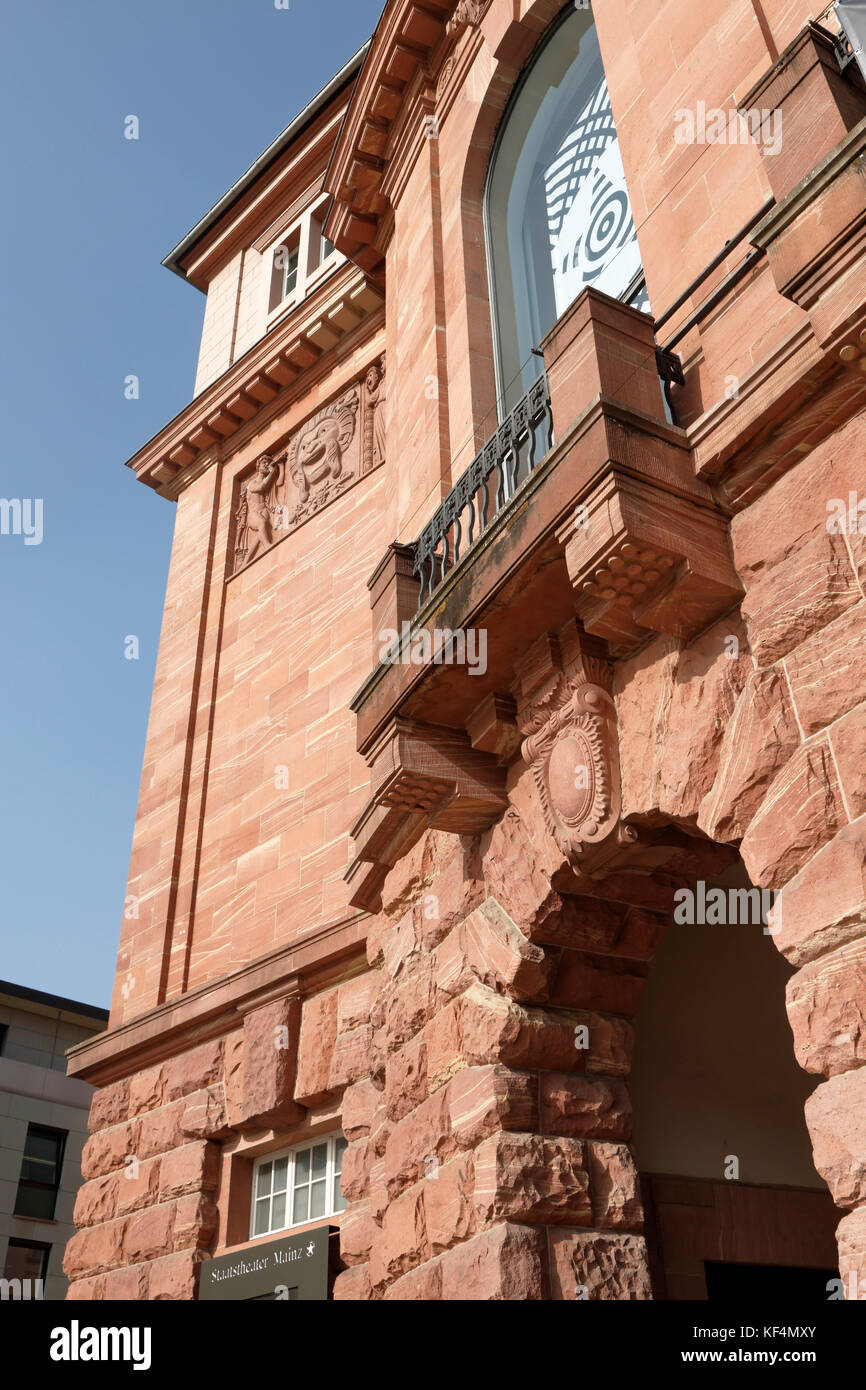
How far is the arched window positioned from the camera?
29.9 feet

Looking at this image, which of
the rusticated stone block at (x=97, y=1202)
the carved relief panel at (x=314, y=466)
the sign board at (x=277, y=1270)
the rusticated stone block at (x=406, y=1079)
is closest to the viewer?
the rusticated stone block at (x=406, y=1079)

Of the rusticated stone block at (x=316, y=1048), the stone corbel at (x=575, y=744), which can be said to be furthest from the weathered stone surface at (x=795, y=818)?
A: the rusticated stone block at (x=316, y=1048)

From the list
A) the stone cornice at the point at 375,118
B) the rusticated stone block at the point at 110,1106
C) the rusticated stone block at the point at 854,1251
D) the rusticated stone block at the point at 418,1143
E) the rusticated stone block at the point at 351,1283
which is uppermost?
the stone cornice at the point at 375,118

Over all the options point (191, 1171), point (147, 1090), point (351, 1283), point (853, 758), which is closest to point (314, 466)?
point (147, 1090)

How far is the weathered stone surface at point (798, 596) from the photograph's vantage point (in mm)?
4633

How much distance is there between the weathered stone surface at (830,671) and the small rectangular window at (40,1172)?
85.3 feet

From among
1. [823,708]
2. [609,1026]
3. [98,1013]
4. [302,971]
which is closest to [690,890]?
[609,1026]

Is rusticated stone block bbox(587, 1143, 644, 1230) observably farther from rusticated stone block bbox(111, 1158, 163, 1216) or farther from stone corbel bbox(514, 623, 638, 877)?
rusticated stone block bbox(111, 1158, 163, 1216)

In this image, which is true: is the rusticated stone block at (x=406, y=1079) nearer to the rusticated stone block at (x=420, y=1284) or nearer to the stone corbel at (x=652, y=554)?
the rusticated stone block at (x=420, y=1284)

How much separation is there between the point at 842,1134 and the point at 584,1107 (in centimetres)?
247

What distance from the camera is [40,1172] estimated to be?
26938 mm

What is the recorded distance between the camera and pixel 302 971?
9734 mm

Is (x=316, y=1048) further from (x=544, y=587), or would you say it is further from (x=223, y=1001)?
(x=544, y=587)

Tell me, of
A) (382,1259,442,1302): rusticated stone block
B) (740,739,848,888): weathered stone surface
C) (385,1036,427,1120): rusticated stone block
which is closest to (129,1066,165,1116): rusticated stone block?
(385,1036,427,1120): rusticated stone block
